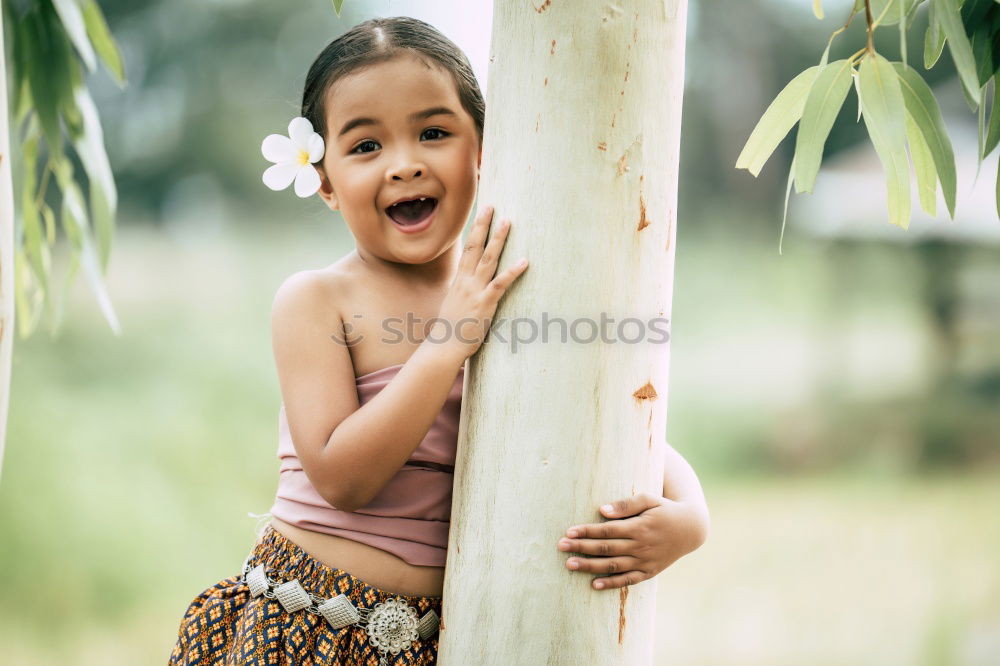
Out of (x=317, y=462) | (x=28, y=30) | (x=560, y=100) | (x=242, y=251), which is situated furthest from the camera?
(x=242, y=251)

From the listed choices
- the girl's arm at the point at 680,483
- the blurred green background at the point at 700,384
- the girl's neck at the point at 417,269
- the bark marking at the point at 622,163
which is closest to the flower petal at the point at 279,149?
the girl's neck at the point at 417,269

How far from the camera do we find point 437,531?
39.1 inches

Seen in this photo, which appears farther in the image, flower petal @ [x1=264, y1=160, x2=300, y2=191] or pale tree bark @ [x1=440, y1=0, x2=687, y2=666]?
flower petal @ [x1=264, y1=160, x2=300, y2=191]

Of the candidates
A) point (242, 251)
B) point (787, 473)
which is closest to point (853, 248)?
point (787, 473)

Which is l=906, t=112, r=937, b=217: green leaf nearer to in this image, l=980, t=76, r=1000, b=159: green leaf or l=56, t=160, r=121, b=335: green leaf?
l=980, t=76, r=1000, b=159: green leaf

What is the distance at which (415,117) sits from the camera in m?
0.99

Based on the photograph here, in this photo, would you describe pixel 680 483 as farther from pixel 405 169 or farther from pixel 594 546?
pixel 405 169

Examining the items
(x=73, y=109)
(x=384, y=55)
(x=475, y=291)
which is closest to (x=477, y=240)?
(x=475, y=291)

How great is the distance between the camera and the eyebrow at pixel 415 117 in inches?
39.0

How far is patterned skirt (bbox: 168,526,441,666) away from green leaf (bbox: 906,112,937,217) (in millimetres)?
682

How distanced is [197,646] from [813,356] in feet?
21.0

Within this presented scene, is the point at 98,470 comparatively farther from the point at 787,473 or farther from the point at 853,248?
the point at 853,248

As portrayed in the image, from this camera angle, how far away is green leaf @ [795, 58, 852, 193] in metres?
0.86

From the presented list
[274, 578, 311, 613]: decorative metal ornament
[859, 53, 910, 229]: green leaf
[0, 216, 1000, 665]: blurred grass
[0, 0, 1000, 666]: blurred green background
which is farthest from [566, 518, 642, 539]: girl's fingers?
[0, 216, 1000, 665]: blurred grass
